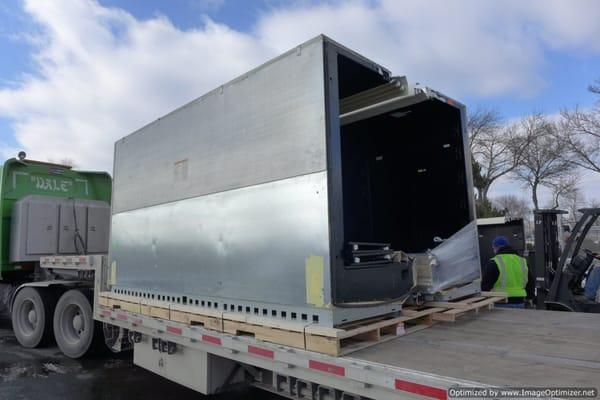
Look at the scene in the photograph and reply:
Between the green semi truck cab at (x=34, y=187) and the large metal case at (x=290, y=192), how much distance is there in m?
3.36

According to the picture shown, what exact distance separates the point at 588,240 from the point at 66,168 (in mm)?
9755

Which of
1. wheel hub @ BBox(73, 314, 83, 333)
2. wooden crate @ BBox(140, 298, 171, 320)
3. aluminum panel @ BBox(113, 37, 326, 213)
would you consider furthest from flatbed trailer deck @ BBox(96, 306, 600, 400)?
wheel hub @ BBox(73, 314, 83, 333)

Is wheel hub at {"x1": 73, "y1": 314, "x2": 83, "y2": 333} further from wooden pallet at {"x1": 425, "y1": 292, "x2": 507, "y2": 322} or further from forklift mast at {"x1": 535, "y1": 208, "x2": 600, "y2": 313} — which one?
forklift mast at {"x1": 535, "y1": 208, "x2": 600, "y2": 313}

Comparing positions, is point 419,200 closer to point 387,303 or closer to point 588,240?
point 387,303

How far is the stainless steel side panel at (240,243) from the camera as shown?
3.10 m

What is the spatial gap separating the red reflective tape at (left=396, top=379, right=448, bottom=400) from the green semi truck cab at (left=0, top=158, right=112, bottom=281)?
732 centimetres

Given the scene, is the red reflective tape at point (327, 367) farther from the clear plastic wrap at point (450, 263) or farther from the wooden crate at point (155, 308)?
the wooden crate at point (155, 308)

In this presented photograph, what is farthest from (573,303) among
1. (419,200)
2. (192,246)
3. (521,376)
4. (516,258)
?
(192,246)

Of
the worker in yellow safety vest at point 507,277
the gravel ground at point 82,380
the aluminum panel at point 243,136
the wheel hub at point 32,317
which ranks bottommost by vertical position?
the gravel ground at point 82,380

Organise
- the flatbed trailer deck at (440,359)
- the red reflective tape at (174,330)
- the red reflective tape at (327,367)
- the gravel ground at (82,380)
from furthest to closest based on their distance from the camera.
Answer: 1. the gravel ground at (82,380)
2. the red reflective tape at (174,330)
3. the red reflective tape at (327,367)
4. the flatbed trailer deck at (440,359)

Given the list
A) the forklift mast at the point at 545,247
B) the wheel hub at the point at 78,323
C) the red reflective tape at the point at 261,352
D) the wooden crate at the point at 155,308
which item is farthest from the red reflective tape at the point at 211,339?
the forklift mast at the point at 545,247

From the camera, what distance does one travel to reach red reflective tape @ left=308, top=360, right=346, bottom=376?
266 cm

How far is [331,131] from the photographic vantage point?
10.1ft

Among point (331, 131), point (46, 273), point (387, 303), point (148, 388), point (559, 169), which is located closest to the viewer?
point (331, 131)
